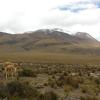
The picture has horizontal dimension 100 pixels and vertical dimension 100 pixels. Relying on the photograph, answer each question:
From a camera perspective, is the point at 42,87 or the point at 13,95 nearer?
the point at 13,95

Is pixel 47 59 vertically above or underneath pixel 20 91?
above

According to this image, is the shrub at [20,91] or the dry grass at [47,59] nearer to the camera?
the shrub at [20,91]

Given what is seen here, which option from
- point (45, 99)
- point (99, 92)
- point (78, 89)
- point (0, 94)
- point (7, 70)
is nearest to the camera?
point (45, 99)

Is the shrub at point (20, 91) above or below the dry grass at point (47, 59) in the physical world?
below

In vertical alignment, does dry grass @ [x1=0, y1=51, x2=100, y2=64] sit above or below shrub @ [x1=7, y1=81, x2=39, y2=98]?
above

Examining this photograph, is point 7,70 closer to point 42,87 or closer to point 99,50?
point 42,87

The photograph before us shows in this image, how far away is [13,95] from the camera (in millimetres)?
20297

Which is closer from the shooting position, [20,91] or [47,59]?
[20,91]

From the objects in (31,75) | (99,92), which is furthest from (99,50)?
(99,92)

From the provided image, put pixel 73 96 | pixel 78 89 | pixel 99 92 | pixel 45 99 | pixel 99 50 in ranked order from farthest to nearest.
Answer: pixel 99 50 < pixel 78 89 < pixel 99 92 < pixel 73 96 < pixel 45 99

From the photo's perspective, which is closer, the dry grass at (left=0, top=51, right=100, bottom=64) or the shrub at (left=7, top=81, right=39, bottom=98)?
the shrub at (left=7, top=81, right=39, bottom=98)

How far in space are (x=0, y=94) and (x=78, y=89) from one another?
27.2 feet

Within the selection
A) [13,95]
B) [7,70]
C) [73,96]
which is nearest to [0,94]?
[13,95]

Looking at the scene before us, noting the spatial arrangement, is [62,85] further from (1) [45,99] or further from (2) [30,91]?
(1) [45,99]
